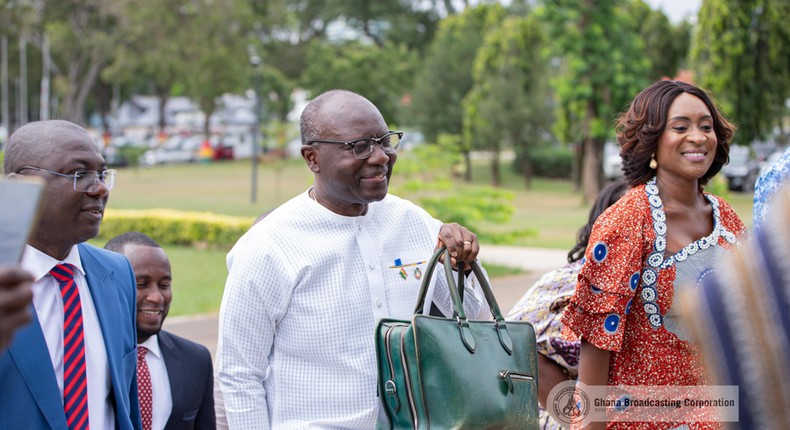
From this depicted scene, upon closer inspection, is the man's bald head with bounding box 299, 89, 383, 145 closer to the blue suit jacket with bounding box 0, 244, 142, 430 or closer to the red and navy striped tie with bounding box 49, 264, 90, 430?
the blue suit jacket with bounding box 0, 244, 142, 430

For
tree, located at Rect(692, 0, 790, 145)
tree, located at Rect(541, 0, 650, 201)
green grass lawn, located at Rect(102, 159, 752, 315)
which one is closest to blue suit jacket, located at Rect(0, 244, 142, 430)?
green grass lawn, located at Rect(102, 159, 752, 315)

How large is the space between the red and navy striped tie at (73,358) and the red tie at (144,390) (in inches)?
35.5

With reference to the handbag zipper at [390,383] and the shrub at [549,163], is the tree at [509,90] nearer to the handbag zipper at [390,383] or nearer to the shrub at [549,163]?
the shrub at [549,163]

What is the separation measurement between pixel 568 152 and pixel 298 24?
76.6ft

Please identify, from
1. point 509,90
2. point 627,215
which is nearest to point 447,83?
point 509,90

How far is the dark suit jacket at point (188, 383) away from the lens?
3.78 m

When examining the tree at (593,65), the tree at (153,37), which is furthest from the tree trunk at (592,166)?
the tree at (153,37)

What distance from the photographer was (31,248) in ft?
9.27

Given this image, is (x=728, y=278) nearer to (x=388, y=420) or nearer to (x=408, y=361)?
(x=408, y=361)

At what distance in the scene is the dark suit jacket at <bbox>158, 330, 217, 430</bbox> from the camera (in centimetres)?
378

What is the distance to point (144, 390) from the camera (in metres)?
3.75

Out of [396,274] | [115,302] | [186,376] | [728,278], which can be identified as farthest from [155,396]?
[728,278]

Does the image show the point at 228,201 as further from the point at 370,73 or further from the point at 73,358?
the point at 73,358

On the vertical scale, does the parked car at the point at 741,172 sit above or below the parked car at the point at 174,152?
above
